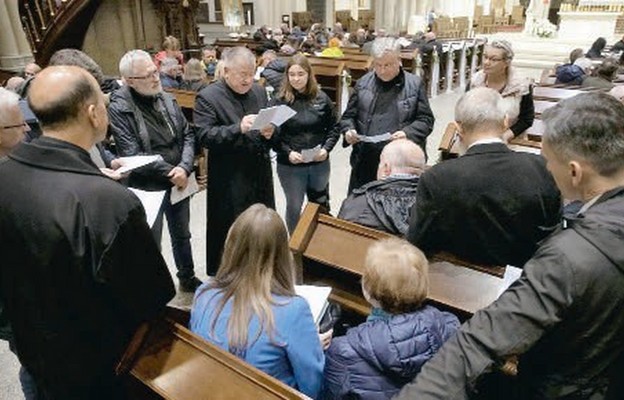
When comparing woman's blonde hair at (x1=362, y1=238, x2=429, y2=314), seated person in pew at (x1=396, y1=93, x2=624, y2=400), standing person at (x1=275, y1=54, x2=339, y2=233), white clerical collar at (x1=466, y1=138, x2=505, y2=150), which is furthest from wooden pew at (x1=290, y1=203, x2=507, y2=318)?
standing person at (x1=275, y1=54, x2=339, y2=233)

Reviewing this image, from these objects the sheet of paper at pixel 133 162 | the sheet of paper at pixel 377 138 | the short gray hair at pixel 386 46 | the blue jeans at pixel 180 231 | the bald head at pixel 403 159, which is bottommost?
the blue jeans at pixel 180 231

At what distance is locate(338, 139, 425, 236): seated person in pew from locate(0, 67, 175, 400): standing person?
40.9 inches

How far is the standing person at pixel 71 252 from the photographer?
55.5 inches

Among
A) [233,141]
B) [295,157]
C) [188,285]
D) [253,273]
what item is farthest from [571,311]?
[188,285]

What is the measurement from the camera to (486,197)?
5.91ft

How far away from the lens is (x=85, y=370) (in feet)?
Result: 5.16

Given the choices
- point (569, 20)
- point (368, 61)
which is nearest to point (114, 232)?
point (368, 61)

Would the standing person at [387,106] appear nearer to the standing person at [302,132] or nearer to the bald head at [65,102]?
the standing person at [302,132]

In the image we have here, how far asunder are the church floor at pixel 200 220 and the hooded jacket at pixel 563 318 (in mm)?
2451

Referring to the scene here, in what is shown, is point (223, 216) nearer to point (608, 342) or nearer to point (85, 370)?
point (85, 370)

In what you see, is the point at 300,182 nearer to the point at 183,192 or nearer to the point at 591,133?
the point at 183,192

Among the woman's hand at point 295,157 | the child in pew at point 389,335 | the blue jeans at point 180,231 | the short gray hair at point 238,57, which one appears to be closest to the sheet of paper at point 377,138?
the woman's hand at point 295,157

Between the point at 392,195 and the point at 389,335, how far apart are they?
3.13ft

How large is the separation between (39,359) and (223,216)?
5.61 feet
